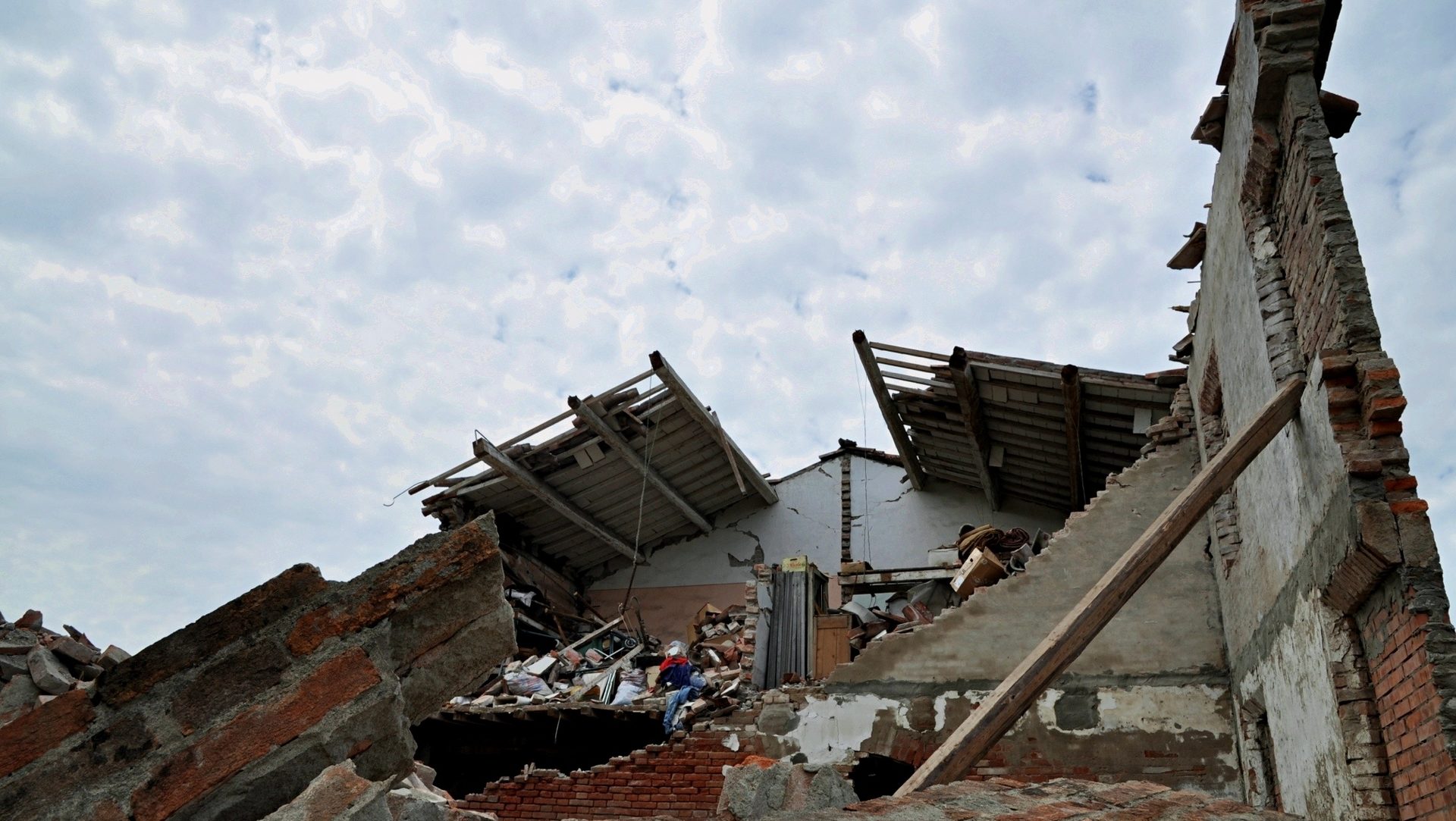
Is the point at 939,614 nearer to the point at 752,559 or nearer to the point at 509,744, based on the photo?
the point at 509,744

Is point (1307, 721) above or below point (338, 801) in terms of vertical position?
above

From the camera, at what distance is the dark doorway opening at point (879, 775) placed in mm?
9625

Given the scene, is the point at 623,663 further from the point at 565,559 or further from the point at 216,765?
the point at 216,765

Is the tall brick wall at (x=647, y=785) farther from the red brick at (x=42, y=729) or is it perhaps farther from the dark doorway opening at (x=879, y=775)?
the red brick at (x=42, y=729)

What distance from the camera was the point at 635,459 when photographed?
14.9 metres

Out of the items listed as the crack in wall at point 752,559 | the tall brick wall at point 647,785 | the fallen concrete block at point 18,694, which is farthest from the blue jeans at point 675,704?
the fallen concrete block at point 18,694

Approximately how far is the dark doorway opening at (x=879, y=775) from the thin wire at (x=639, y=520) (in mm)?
6069

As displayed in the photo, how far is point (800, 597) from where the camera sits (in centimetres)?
1243

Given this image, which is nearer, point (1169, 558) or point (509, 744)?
point (1169, 558)

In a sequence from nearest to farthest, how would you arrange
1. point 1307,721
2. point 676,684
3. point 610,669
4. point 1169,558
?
point 1307,721 → point 1169,558 → point 676,684 → point 610,669

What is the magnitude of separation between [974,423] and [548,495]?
6389 mm

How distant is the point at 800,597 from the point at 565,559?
6.29m

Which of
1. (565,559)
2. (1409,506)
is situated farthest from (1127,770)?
(565,559)

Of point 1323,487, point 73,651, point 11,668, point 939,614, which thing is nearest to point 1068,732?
point 939,614
